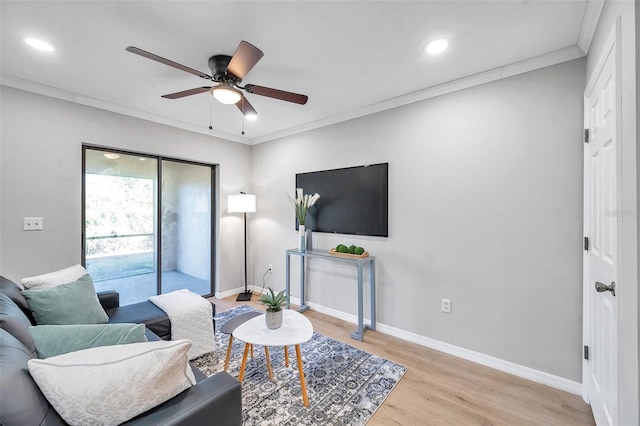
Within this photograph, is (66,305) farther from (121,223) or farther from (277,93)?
(277,93)

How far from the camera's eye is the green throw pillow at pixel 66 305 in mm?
1728

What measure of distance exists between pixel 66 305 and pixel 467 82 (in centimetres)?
358

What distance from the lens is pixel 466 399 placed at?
191cm

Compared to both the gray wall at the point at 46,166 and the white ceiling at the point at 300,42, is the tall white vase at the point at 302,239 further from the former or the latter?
the gray wall at the point at 46,166

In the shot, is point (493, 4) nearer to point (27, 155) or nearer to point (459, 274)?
point (459, 274)

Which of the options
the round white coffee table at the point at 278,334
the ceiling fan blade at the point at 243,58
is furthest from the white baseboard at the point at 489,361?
the ceiling fan blade at the point at 243,58

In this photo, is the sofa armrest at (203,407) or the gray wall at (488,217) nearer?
the sofa armrest at (203,407)

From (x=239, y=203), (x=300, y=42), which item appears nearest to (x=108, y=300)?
(x=239, y=203)

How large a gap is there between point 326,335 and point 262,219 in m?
2.13

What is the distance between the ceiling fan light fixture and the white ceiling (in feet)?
0.98

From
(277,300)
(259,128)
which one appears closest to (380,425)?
(277,300)

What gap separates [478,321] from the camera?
Answer: 2.36 meters

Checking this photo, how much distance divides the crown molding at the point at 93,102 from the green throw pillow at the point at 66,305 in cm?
197

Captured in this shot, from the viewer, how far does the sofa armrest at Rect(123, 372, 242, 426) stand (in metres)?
0.96
